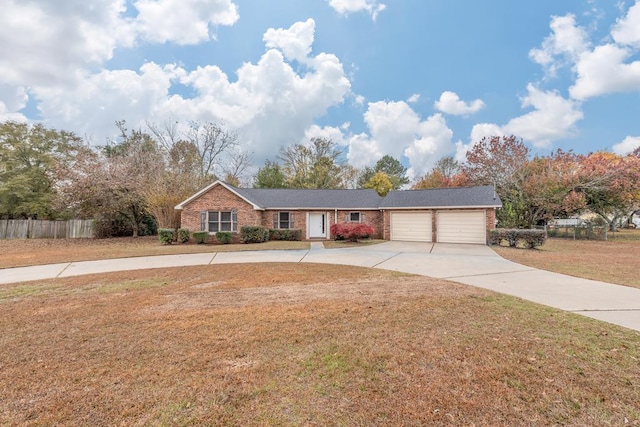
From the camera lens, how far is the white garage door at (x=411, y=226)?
18438 millimetres

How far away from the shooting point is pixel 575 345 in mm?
3570

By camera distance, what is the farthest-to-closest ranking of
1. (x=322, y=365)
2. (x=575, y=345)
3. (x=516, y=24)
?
(x=516, y=24) → (x=575, y=345) → (x=322, y=365)

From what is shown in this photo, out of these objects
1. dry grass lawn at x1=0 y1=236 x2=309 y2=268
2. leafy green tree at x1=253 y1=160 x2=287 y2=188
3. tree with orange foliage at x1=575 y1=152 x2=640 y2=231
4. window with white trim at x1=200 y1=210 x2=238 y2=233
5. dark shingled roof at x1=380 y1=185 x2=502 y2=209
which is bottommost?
dry grass lawn at x1=0 y1=236 x2=309 y2=268

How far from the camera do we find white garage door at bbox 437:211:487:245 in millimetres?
16906

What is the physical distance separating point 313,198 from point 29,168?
22.8 meters

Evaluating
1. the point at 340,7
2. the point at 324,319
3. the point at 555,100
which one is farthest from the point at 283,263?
the point at 555,100

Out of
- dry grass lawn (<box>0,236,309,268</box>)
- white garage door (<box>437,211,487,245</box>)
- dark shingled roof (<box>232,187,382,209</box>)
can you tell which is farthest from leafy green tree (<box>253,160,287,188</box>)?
white garage door (<box>437,211,487,245</box>)

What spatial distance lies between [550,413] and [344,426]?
176cm

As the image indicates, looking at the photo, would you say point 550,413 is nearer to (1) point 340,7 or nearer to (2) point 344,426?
(2) point 344,426

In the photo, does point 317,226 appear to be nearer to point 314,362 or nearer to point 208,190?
point 208,190

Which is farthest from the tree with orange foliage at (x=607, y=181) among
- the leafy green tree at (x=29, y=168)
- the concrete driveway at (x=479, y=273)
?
the leafy green tree at (x=29, y=168)

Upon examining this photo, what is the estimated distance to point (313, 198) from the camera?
21641 millimetres

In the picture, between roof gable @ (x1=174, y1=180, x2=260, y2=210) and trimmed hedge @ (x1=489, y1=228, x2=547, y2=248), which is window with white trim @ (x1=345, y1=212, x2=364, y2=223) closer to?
roof gable @ (x1=174, y1=180, x2=260, y2=210)

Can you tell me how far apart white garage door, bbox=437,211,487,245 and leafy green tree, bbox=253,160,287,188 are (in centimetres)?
2177
